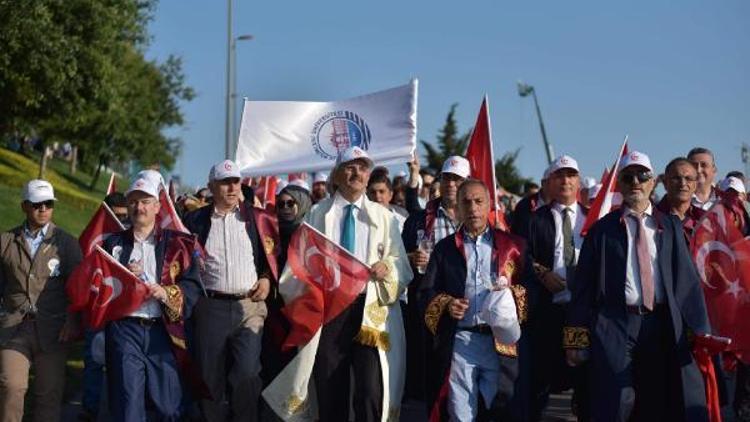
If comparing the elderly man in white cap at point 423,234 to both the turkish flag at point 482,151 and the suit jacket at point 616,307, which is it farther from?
the suit jacket at point 616,307

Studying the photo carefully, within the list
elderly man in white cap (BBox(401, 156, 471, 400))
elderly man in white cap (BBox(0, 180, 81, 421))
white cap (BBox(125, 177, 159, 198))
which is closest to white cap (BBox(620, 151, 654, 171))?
elderly man in white cap (BBox(401, 156, 471, 400))

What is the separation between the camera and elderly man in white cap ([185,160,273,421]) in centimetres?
798

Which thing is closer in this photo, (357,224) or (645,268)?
(645,268)

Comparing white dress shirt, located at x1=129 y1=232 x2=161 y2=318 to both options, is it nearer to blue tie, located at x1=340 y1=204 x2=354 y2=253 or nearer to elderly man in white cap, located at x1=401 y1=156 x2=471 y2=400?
blue tie, located at x1=340 y1=204 x2=354 y2=253

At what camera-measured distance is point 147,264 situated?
24.9 feet

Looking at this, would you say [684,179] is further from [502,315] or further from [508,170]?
[508,170]

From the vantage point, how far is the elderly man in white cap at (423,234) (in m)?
8.44

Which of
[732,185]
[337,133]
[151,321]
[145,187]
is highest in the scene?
[337,133]

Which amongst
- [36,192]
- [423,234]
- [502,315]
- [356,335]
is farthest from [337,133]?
[502,315]

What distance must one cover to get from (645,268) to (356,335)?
2074 mm

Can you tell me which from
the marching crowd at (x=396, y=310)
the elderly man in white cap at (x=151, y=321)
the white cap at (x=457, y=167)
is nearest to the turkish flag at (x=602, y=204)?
the marching crowd at (x=396, y=310)

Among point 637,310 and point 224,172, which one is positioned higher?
point 224,172

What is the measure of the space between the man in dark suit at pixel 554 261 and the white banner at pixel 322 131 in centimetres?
199

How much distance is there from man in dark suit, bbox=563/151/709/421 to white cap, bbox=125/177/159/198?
2977 millimetres
